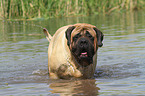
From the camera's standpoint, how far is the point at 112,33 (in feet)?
40.9

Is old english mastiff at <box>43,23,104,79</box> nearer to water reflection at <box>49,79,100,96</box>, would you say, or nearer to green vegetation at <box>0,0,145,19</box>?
water reflection at <box>49,79,100,96</box>

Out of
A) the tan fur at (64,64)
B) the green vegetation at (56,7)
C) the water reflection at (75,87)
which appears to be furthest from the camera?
the green vegetation at (56,7)

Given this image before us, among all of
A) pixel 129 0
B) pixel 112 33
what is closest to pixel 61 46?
pixel 112 33

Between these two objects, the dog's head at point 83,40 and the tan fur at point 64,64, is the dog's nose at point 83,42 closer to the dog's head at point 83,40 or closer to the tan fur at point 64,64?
the dog's head at point 83,40

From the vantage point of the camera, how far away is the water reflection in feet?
16.6

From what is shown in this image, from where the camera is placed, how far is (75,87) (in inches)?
215

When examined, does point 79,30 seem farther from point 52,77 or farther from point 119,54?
point 119,54

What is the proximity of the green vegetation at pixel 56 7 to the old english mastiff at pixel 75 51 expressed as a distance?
10.3m

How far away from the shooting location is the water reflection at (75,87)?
5056 millimetres

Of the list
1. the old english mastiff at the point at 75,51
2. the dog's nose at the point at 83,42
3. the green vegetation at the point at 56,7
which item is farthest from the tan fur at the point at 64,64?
the green vegetation at the point at 56,7

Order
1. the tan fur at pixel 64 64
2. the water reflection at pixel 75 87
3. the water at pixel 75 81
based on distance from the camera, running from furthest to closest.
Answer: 1. the tan fur at pixel 64 64
2. the water at pixel 75 81
3. the water reflection at pixel 75 87

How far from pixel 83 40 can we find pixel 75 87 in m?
0.75

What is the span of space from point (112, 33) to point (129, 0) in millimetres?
10460

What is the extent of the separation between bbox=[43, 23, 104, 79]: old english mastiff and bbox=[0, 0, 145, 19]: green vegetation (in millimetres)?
10331
